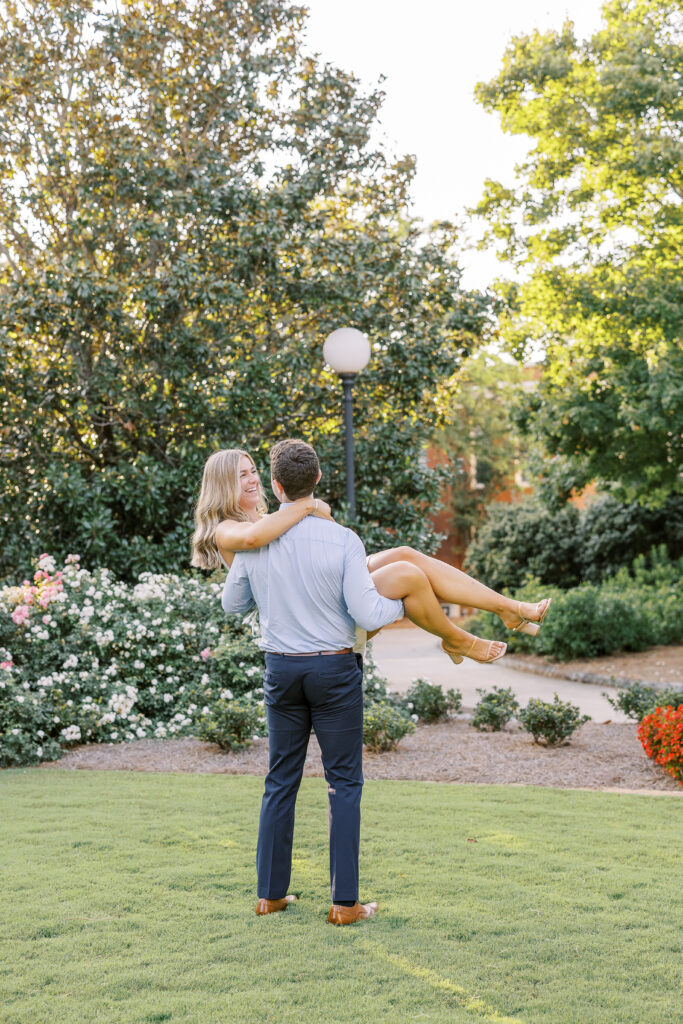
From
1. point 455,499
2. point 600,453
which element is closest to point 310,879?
point 600,453

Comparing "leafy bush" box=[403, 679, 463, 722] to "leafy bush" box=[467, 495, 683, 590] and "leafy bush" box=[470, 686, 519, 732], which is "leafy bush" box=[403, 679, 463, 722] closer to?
"leafy bush" box=[470, 686, 519, 732]

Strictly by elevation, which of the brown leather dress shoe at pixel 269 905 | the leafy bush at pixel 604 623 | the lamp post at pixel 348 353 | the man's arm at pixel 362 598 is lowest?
the brown leather dress shoe at pixel 269 905

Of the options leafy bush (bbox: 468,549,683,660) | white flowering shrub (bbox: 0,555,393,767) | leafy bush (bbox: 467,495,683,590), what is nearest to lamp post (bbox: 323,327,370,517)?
white flowering shrub (bbox: 0,555,393,767)

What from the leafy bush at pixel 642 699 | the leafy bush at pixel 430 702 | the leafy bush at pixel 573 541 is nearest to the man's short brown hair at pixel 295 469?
the leafy bush at pixel 642 699

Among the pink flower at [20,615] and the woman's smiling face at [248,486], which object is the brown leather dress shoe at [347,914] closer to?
the woman's smiling face at [248,486]

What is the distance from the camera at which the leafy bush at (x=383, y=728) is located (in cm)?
756

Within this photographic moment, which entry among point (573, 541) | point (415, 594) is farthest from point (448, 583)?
point (573, 541)

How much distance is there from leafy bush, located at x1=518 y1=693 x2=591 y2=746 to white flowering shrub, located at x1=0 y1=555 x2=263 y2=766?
2.26 m

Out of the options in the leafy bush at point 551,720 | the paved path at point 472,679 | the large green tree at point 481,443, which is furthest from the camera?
the large green tree at point 481,443

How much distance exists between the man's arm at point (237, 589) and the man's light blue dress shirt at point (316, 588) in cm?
18

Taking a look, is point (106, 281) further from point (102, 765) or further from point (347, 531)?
point (347, 531)

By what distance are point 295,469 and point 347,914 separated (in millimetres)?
1853

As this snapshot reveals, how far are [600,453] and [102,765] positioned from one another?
33.5 ft

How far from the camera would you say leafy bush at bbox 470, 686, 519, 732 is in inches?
340
